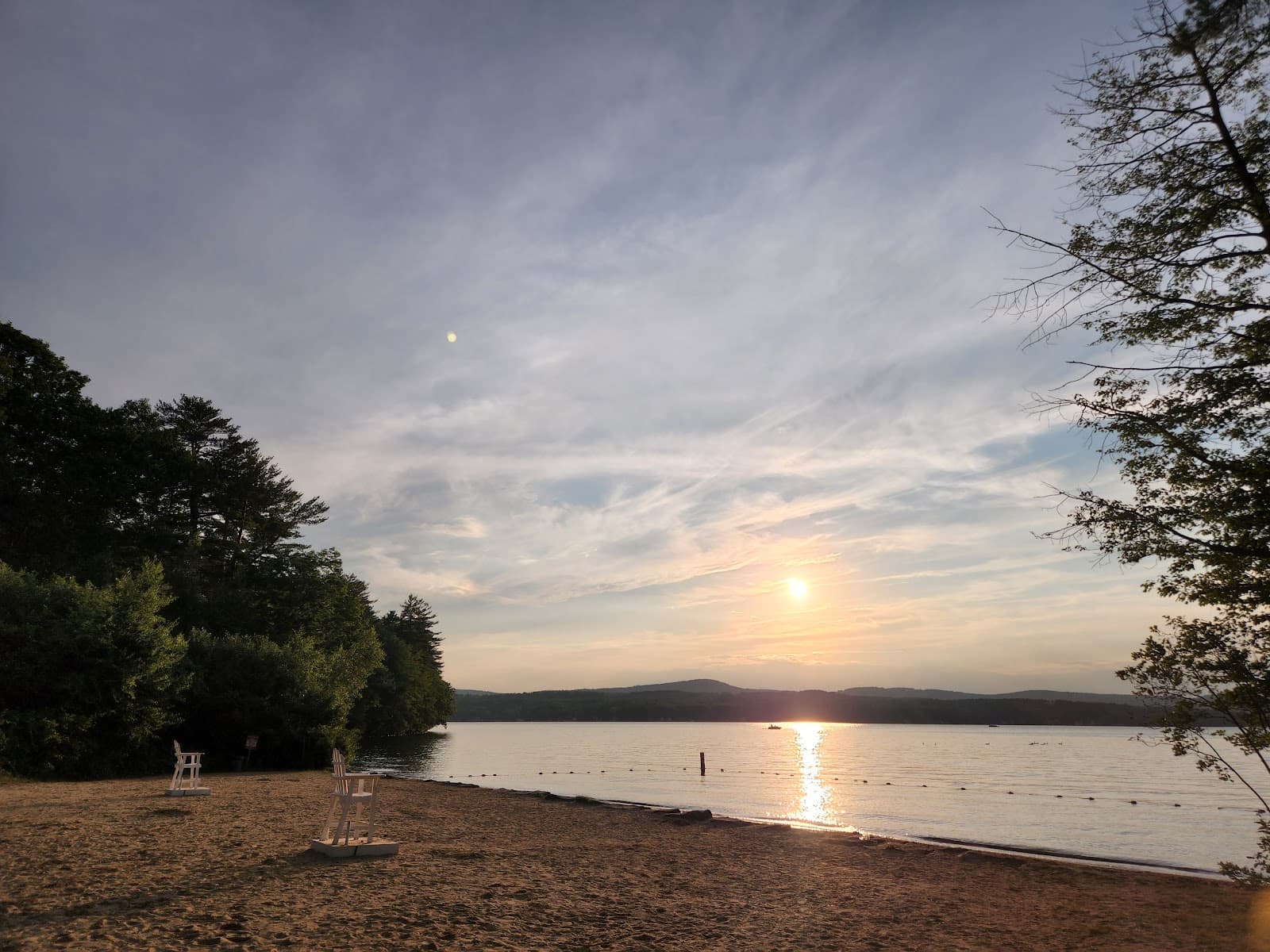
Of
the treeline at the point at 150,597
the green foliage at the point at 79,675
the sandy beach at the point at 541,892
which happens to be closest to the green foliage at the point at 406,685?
the treeline at the point at 150,597

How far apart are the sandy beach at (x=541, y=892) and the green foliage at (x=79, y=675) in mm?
7699

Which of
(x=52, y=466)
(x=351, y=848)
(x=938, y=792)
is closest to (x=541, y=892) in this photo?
(x=351, y=848)

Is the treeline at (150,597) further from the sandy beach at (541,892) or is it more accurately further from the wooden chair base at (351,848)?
the wooden chair base at (351,848)

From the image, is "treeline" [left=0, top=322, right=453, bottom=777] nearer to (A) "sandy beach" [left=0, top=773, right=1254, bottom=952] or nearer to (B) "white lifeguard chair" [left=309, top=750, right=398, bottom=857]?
(A) "sandy beach" [left=0, top=773, right=1254, bottom=952]

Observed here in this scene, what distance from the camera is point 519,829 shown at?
15672 millimetres

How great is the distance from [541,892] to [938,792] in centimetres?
4015

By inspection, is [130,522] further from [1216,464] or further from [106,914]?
[1216,464]

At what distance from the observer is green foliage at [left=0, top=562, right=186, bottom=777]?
72.1 feet

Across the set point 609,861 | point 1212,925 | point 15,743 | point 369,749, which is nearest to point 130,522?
point 15,743

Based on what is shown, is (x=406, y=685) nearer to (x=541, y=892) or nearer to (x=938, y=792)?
(x=938, y=792)

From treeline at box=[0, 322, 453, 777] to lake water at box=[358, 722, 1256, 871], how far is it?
10928 millimetres

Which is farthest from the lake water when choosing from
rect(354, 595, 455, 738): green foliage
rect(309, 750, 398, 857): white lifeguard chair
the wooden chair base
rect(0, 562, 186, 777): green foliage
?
rect(0, 562, 186, 777): green foliage

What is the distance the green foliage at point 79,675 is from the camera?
72.1 ft

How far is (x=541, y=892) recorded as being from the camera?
9.19 meters
